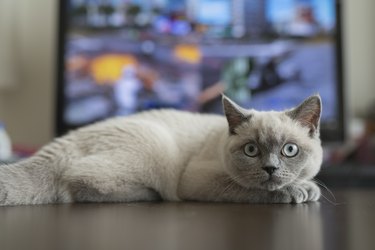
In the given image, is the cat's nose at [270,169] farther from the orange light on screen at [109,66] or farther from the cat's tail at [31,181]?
the orange light on screen at [109,66]

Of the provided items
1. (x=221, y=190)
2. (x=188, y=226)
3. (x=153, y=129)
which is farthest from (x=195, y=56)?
(x=188, y=226)

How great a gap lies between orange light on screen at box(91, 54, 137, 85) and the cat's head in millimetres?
1594

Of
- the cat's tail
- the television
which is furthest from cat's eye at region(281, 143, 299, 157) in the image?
the television

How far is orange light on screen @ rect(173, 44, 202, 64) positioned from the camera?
9.40 ft

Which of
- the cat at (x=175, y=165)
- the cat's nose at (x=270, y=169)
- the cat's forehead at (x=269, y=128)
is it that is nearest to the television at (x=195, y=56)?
the cat at (x=175, y=165)

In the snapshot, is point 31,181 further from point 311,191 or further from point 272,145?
point 311,191

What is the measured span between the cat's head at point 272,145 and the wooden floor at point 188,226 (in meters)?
0.08

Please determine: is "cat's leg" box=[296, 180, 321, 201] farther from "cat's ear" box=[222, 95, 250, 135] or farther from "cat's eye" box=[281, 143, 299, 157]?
"cat's ear" box=[222, 95, 250, 135]

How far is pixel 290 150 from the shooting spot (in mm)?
1270

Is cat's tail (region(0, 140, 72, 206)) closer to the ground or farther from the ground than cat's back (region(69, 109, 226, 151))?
closer to the ground

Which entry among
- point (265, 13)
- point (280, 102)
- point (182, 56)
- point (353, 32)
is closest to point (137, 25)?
point (182, 56)

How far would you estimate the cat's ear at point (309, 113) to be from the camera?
1.27m

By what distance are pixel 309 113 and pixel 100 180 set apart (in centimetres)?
59

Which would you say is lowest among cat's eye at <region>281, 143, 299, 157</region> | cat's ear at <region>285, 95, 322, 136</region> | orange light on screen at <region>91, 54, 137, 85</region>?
cat's eye at <region>281, 143, 299, 157</region>
